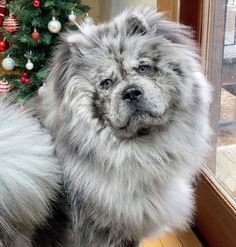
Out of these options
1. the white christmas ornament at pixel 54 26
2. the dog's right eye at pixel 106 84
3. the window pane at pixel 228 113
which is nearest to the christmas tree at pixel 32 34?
the white christmas ornament at pixel 54 26

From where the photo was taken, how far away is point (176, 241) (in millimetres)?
1593

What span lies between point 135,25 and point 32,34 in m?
0.79

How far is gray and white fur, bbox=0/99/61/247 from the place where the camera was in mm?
981

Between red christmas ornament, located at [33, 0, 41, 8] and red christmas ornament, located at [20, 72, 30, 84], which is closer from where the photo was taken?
red christmas ornament, located at [33, 0, 41, 8]

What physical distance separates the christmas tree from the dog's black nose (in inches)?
30.3

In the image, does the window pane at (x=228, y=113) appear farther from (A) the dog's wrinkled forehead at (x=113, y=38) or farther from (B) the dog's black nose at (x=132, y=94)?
(B) the dog's black nose at (x=132, y=94)

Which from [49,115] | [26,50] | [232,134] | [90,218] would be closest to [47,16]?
[26,50]

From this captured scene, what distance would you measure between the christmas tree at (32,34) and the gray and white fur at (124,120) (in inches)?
25.9

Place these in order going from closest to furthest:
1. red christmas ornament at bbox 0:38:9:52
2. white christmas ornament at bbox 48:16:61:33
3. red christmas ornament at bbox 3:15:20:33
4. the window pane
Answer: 1. the window pane
2. white christmas ornament at bbox 48:16:61:33
3. red christmas ornament at bbox 3:15:20:33
4. red christmas ornament at bbox 0:38:9:52

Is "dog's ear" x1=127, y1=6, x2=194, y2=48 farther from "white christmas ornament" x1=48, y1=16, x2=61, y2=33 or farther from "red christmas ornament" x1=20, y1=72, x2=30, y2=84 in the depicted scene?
"red christmas ornament" x1=20, y1=72, x2=30, y2=84

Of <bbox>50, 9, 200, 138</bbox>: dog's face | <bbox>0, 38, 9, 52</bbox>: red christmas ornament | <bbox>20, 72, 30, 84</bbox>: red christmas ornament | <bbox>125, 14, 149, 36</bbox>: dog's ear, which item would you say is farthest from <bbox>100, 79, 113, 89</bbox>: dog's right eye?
<bbox>0, 38, 9, 52</bbox>: red christmas ornament

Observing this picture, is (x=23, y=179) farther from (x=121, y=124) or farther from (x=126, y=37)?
(x=126, y=37)

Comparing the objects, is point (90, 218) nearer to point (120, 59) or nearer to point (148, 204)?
point (148, 204)

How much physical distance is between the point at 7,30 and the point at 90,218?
106cm
